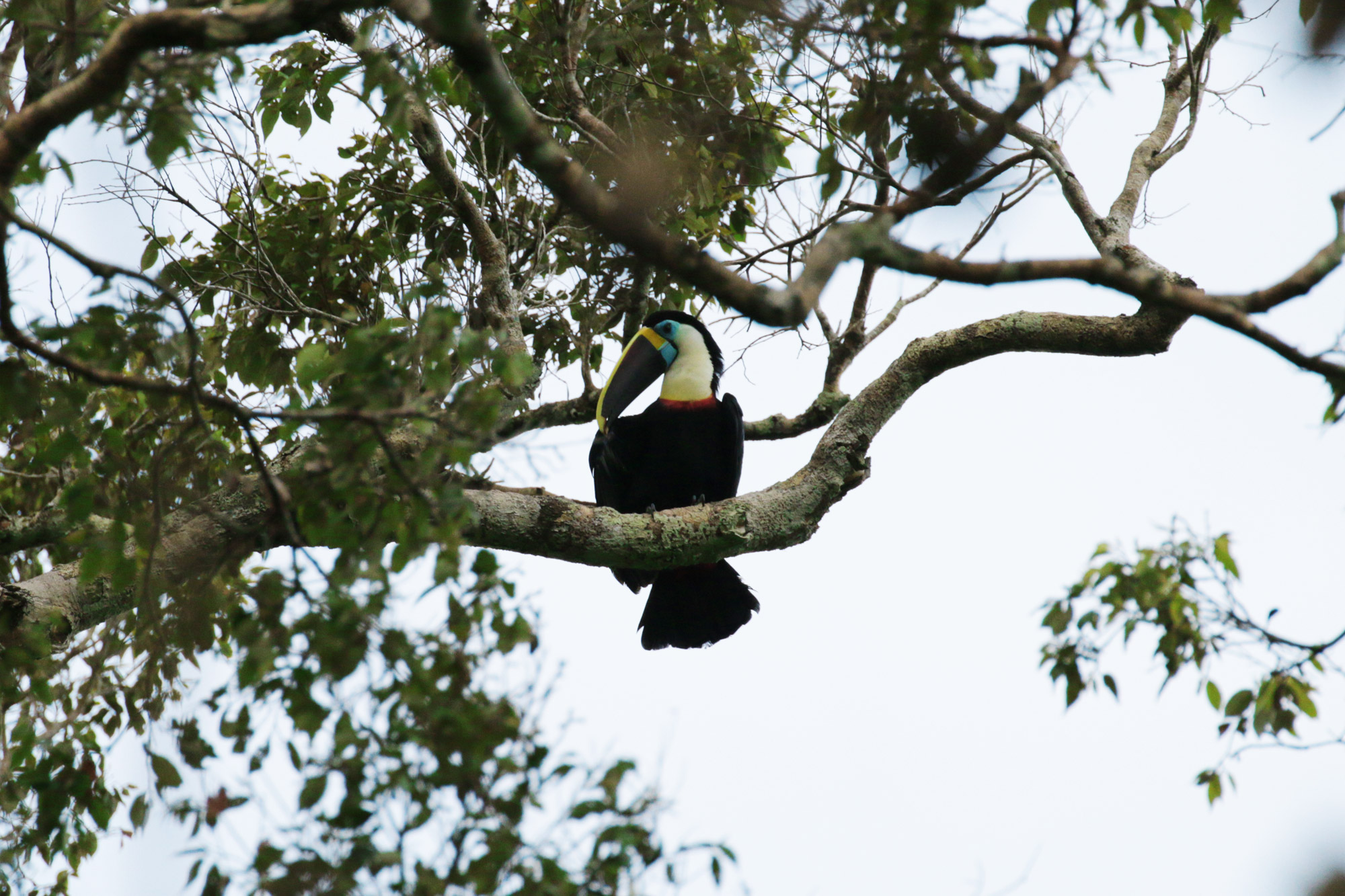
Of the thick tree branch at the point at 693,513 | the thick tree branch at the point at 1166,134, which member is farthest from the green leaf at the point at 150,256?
the thick tree branch at the point at 1166,134

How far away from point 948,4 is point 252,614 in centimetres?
177

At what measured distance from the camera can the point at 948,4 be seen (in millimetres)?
1895

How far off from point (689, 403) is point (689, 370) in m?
0.43

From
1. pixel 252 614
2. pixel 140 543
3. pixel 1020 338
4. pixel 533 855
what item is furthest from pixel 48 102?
pixel 1020 338

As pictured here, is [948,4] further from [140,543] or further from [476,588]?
[140,543]

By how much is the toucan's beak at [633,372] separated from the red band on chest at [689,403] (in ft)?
0.47

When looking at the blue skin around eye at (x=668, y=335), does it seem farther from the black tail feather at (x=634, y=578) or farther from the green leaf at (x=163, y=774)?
the green leaf at (x=163, y=774)

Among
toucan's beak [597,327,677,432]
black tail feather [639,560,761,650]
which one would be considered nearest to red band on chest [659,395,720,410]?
toucan's beak [597,327,677,432]

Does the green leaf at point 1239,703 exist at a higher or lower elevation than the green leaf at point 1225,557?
lower

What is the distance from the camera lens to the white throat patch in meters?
5.34

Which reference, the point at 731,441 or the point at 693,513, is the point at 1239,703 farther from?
the point at 731,441

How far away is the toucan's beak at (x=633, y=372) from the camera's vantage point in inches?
180

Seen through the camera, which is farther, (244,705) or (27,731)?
(27,731)

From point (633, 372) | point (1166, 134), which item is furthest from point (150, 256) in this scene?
point (1166, 134)
